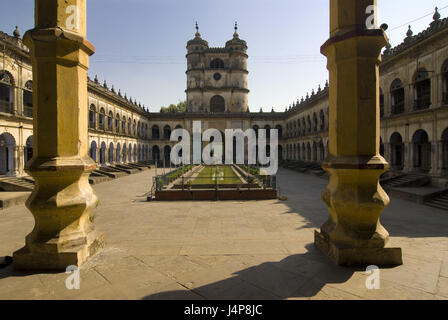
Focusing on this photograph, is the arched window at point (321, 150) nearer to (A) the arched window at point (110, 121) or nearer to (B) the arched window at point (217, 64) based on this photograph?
(B) the arched window at point (217, 64)

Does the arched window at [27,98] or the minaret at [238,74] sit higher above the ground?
the minaret at [238,74]

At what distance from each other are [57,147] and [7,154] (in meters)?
17.7

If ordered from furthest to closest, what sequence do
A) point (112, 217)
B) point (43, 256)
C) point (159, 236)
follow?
point (112, 217), point (159, 236), point (43, 256)

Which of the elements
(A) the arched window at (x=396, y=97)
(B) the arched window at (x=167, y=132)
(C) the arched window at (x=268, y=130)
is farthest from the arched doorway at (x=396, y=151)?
(B) the arched window at (x=167, y=132)

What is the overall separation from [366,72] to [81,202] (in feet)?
16.3

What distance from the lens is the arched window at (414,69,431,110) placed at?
627 inches

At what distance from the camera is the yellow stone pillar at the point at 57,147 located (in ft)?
12.2

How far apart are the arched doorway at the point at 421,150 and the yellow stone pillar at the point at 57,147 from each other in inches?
786

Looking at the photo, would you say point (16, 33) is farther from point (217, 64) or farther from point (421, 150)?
point (217, 64)

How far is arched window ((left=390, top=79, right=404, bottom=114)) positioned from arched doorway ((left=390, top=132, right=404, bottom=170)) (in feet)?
5.83

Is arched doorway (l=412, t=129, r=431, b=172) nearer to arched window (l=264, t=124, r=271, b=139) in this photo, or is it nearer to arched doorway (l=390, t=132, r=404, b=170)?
arched doorway (l=390, t=132, r=404, b=170)

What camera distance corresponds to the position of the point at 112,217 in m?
8.49
